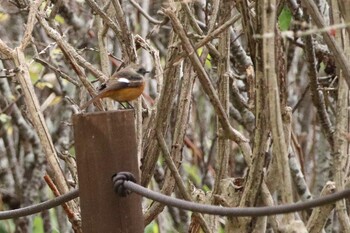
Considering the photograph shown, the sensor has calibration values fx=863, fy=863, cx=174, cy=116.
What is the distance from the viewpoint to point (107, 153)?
215cm

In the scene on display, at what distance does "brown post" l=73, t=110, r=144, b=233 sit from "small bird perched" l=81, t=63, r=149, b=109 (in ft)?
0.60

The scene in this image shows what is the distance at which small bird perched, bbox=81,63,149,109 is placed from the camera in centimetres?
234

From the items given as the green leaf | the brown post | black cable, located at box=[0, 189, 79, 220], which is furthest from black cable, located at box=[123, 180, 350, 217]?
the green leaf

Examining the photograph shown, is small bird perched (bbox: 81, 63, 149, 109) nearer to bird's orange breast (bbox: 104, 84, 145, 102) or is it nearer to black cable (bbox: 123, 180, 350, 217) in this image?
bird's orange breast (bbox: 104, 84, 145, 102)

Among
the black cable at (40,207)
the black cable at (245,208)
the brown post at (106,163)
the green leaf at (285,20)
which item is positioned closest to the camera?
the black cable at (245,208)

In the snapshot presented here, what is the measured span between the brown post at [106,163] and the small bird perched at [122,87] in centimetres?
18

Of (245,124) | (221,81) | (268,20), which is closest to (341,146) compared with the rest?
(221,81)

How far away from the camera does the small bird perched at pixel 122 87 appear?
2.34 metres

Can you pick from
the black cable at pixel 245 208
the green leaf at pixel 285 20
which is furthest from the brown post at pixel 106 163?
the green leaf at pixel 285 20

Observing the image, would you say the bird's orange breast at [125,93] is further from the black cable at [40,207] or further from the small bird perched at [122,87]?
the black cable at [40,207]

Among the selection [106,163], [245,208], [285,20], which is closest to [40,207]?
[106,163]

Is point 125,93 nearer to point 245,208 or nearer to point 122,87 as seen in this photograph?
point 122,87

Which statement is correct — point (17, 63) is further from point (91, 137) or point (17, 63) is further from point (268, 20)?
point (268, 20)

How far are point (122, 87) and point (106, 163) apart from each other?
0.94 feet
